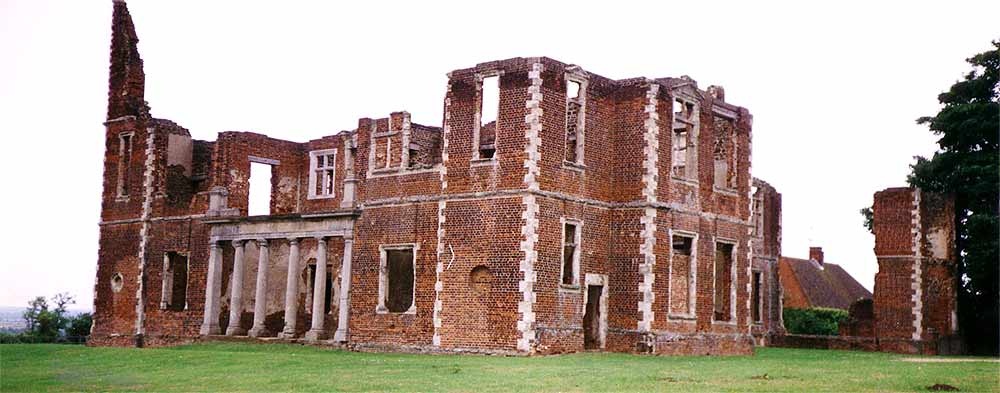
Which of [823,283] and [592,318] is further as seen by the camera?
[823,283]

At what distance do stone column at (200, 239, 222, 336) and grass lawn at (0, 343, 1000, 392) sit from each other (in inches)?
322

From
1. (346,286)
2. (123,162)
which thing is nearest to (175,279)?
(123,162)

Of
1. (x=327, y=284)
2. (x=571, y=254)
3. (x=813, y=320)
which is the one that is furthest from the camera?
(x=813, y=320)

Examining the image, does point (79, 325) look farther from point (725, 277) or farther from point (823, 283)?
point (823, 283)

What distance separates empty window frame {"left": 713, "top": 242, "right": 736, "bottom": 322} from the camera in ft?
107

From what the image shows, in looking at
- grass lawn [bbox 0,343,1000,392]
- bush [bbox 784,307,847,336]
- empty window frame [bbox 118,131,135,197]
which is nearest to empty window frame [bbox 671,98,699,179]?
grass lawn [bbox 0,343,1000,392]

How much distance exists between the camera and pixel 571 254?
97.5ft

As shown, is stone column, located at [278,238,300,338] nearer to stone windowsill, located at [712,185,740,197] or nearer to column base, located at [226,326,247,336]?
column base, located at [226,326,247,336]

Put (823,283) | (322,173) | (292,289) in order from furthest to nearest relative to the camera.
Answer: (823,283), (322,173), (292,289)

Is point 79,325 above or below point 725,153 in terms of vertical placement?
below

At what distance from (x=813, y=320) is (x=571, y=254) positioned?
83.7 ft

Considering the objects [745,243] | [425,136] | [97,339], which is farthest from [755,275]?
[97,339]

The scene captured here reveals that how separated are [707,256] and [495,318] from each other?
21.7 feet

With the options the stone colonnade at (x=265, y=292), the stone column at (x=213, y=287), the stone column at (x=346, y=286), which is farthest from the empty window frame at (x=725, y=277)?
the stone column at (x=213, y=287)
